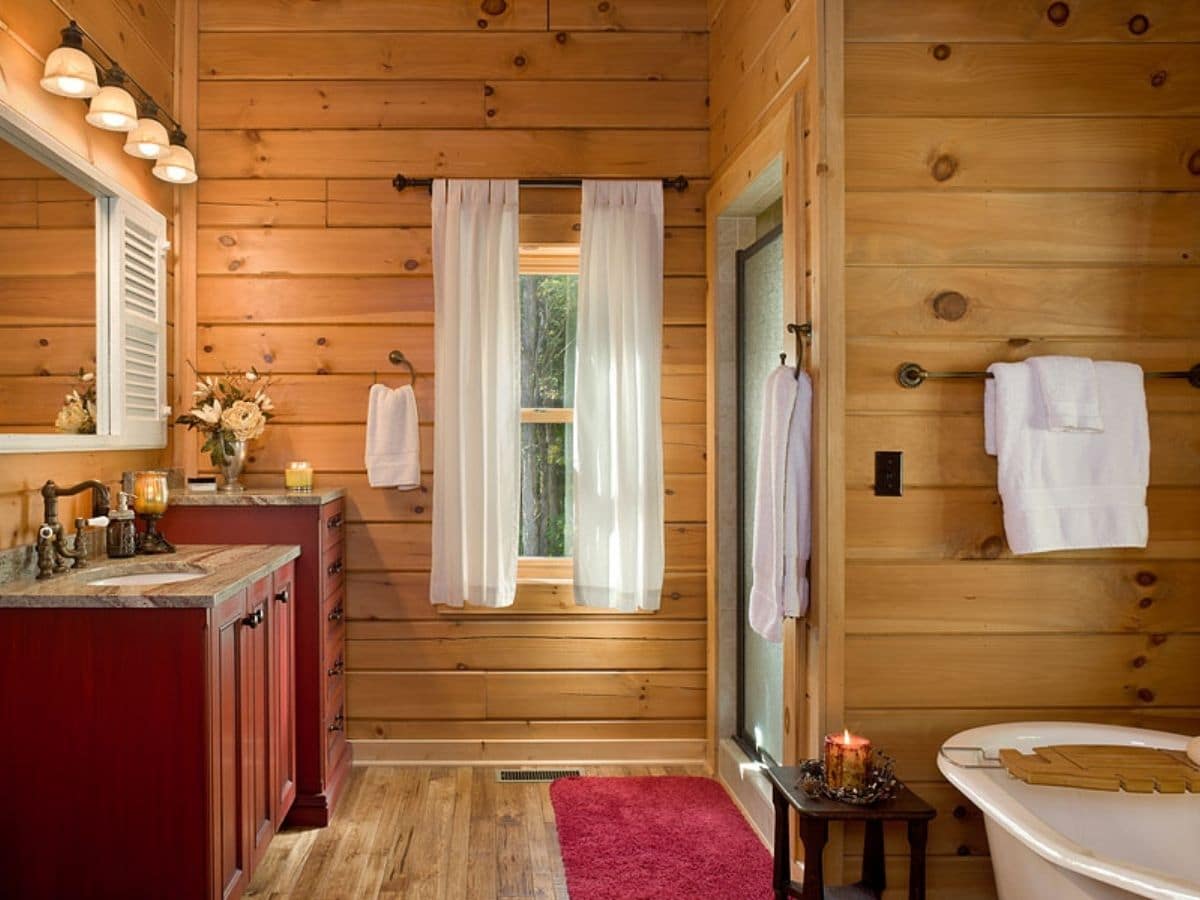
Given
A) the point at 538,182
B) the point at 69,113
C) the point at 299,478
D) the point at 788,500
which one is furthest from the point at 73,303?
the point at 788,500

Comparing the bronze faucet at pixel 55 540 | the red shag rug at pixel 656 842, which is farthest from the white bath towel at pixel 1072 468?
the bronze faucet at pixel 55 540

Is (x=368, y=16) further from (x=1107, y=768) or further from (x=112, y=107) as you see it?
(x=1107, y=768)

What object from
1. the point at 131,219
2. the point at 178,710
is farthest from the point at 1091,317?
the point at 131,219

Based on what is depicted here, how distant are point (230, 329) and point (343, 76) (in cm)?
103

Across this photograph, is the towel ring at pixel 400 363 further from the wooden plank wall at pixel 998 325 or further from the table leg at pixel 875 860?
the table leg at pixel 875 860

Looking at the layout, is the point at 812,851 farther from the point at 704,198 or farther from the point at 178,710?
the point at 704,198

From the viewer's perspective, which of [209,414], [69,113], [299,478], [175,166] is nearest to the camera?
[69,113]

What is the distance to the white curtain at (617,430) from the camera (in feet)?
11.1

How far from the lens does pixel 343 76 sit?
→ 3.50m

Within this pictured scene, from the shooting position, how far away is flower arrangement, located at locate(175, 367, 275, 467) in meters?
3.24

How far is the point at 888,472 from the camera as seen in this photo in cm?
228

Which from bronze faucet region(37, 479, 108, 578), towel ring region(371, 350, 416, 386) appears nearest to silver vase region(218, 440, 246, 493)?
towel ring region(371, 350, 416, 386)

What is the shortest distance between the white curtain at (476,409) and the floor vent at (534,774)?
0.63 meters

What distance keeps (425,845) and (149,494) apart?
1.31m
